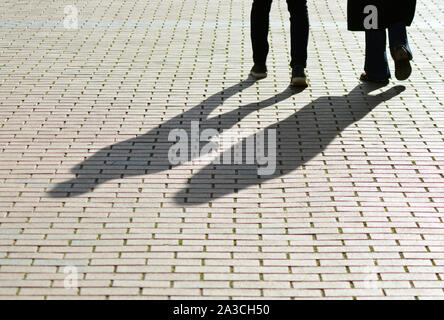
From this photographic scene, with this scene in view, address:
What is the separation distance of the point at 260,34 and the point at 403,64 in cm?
136

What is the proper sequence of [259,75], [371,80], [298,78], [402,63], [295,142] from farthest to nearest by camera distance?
1. [259,75]
2. [371,80]
3. [298,78]
4. [402,63]
5. [295,142]

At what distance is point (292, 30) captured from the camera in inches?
296

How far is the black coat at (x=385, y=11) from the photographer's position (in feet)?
24.1

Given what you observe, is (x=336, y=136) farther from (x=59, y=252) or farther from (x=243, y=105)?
(x=59, y=252)

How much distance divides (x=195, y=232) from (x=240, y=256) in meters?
0.39

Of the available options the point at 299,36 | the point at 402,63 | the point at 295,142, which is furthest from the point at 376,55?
the point at 295,142

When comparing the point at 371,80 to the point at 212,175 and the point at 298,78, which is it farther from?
the point at 212,175

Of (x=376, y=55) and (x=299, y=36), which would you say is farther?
(x=376, y=55)

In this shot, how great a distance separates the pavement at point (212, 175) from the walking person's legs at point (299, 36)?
0.54 ft

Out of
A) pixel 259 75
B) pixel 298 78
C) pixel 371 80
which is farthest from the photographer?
pixel 259 75

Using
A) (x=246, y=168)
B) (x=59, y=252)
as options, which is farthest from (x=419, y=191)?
(x=59, y=252)

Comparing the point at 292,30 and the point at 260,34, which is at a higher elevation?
the point at 292,30

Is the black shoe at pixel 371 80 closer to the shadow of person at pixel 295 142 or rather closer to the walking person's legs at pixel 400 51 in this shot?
the shadow of person at pixel 295 142

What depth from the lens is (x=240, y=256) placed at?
4.53 m
